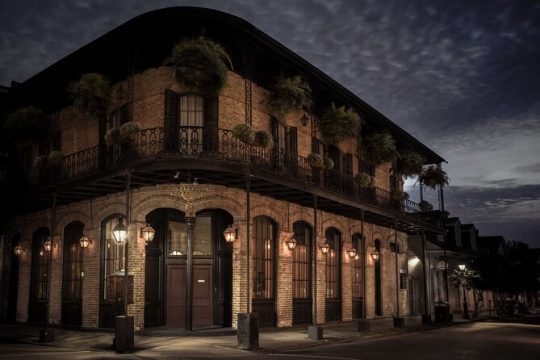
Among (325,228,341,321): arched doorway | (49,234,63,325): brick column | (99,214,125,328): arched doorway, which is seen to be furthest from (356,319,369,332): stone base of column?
(49,234,63,325): brick column

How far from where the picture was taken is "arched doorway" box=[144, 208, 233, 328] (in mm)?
16016

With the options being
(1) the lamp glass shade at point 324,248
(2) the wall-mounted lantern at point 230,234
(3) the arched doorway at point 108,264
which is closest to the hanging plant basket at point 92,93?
(3) the arched doorway at point 108,264

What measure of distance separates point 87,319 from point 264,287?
5.55m

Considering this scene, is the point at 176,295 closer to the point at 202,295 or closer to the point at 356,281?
the point at 202,295

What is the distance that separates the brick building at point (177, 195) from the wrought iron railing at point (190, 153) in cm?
6

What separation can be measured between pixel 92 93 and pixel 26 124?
4572 mm

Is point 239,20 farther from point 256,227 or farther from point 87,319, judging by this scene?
point 87,319

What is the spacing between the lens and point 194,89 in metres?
14.8

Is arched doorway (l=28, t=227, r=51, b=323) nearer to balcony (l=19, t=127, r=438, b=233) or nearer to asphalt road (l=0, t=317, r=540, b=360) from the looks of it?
balcony (l=19, t=127, r=438, b=233)

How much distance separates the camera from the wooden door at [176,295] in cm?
1614

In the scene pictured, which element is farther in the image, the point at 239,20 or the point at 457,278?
the point at 457,278

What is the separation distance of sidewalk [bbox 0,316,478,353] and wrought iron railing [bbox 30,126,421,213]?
4543mm

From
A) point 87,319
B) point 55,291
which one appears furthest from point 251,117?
point 55,291

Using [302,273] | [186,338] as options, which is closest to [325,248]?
[302,273]
